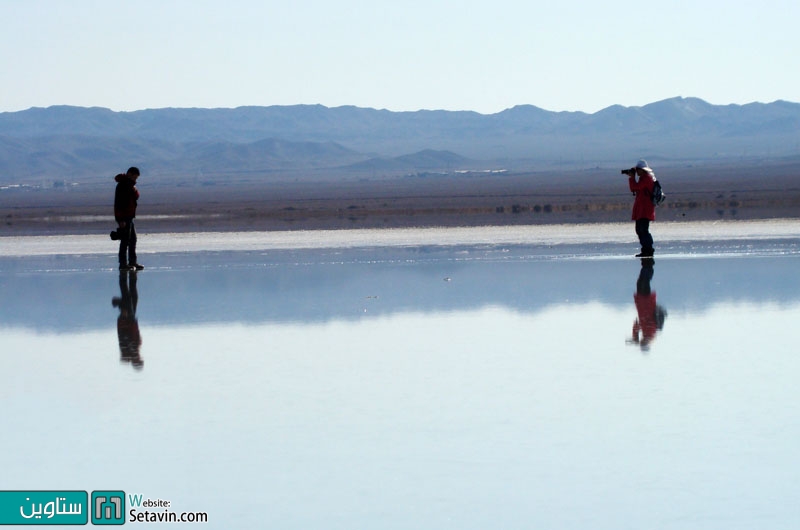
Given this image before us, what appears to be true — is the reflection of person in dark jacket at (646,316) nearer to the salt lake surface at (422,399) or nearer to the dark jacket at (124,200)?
the salt lake surface at (422,399)

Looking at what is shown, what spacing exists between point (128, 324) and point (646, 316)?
15.3 ft

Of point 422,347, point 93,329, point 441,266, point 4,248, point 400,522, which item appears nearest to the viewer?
point 400,522

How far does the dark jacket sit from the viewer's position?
20.1m

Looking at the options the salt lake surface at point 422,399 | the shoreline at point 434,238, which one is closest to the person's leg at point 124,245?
the salt lake surface at point 422,399

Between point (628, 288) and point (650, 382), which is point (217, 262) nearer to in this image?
point (628, 288)

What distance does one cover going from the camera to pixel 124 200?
20234mm

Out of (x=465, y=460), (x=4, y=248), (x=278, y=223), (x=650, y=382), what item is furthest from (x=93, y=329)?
(x=278, y=223)

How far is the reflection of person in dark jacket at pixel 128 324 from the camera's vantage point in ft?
34.7

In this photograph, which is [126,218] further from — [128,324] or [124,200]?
[128,324]

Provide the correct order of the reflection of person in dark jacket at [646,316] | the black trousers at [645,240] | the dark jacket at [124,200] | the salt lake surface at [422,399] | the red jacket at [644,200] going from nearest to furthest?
the salt lake surface at [422,399] < the reflection of person in dark jacket at [646,316] < the black trousers at [645,240] < the red jacket at [644,200] < the dark jacket at [124,200]

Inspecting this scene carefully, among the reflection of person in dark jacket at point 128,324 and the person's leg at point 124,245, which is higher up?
the person's leg at point 124,245

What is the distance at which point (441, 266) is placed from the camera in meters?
18.7

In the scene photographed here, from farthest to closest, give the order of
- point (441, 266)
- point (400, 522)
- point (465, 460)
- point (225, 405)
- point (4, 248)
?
point (4, 248) < point (441, 266) < point (225, 405) < point (465, 460) < point (400, 522)

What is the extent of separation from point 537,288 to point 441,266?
12.6 feet
